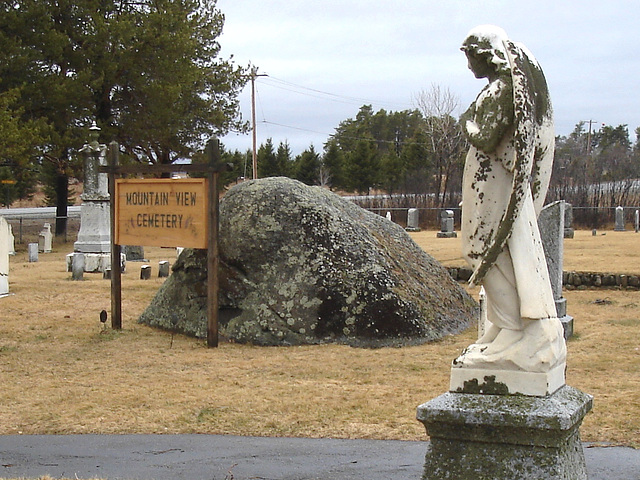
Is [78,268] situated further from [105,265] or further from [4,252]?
[4,252]

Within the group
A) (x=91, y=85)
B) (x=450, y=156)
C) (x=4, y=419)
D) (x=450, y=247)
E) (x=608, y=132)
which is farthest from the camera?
(x=608, y=132)

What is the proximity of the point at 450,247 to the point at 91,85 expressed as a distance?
49.3 feet

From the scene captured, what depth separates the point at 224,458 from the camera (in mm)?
5816

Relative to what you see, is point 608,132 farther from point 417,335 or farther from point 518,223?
point 518,223

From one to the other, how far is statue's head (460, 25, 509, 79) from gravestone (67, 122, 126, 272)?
52.3 ft

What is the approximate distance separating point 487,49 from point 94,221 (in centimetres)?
1727

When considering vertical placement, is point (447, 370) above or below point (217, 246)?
below

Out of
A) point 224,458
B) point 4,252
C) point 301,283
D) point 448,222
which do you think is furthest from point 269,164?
point 224,458

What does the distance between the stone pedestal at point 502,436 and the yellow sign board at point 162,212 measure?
5.98 m

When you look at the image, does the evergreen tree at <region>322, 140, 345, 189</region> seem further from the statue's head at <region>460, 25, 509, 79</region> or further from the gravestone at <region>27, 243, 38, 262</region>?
the statue's head at <region>460, 25, 509, 79</region>

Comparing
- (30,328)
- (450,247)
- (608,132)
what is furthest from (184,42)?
(608,132)

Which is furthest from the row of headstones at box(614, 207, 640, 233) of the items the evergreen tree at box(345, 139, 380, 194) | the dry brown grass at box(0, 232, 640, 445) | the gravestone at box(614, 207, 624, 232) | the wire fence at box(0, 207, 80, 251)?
the evergreen tree at box(345, 139, 380, 194)

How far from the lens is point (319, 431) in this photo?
6.49m

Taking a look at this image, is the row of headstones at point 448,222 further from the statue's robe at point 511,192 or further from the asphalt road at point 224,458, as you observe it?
the statue's robe at point 511,192
